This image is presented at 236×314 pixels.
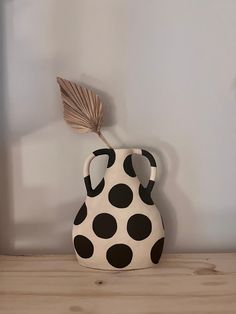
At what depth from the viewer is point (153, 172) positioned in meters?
0.98

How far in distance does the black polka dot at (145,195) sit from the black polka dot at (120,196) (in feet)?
0.07

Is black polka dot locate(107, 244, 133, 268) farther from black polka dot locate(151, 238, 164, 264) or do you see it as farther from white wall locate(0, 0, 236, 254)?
white wall locate(0, 0, 236, 254)

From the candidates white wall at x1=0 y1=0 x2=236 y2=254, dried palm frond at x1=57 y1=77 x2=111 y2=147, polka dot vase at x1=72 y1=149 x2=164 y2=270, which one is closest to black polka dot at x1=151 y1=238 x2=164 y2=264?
polka dot vase at x1=72 y1=149 x2=164 y2=270

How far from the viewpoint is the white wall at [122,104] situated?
100 centimetres

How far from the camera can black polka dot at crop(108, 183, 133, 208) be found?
0.94 m

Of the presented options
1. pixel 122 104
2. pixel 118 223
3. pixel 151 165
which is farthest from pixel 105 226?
pixel 122 104

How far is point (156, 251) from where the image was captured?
95 cm

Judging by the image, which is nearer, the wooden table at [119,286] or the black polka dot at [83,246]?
the wooden table at [119,286]

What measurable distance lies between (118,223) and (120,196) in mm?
49

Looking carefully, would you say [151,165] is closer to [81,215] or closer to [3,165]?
[81,215]

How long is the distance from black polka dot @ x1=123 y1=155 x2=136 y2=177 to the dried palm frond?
0.18ft

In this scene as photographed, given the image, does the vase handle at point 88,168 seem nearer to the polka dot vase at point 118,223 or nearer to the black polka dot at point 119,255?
the polka dot vase at point 118,223

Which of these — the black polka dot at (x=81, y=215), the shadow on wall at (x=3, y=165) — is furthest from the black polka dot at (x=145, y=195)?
the shadow on wall at (x=3, y=165)

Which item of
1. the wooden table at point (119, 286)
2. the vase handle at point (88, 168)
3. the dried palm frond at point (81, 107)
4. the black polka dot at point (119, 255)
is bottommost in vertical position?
the wooden table at point (119, 286)
